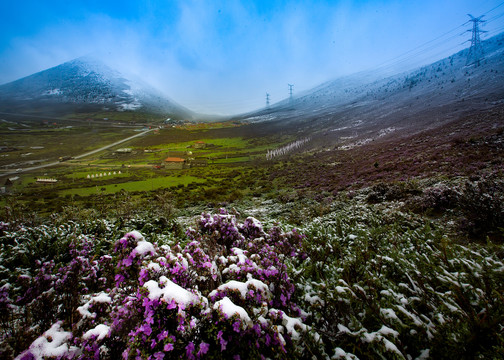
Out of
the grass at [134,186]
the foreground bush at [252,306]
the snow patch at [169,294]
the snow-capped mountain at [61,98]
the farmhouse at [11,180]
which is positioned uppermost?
the snow-capped mountain at [61,98]

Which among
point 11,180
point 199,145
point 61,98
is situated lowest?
point 11,180

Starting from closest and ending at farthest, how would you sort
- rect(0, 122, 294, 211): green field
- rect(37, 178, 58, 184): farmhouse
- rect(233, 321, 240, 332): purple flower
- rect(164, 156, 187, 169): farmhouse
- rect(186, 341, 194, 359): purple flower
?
rect(186, 341, 194, 359): purple flower → rect(233, 321, 240, 332): purple flower → rect(0, 122, 294, 211): green field → rect(37, 178, 58, 184): farmhouse → rect(164, 156, 187, 169): farmhouse

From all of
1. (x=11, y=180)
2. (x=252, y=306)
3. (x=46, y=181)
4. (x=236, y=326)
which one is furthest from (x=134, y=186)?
(x=236, y=326)

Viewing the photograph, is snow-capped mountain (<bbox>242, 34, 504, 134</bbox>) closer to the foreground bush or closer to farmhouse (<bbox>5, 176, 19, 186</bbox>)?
the foreground bush

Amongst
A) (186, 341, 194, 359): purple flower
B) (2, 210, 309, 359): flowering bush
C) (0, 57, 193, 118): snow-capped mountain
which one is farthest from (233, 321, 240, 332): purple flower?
(0, 57, 193, 118): snow-capped mountain

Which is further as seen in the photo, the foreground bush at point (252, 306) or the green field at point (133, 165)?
the green field at point (133, 165)

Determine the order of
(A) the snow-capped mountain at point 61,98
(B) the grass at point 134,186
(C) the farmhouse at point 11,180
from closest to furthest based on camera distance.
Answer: (B) the grass at point 134,186
(C) the farmhouse at point 11,180
(A) the snow-capped mountain at point 61,98

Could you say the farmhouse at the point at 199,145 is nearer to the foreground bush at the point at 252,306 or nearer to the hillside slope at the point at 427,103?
the hillside slope at the point at 427,103

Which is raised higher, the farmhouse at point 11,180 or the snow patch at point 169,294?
the farmhouse at point 11,180

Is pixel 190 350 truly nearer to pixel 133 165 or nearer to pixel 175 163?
pixel 175 163

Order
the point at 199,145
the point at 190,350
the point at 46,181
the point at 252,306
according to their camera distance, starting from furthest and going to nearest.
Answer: the point at 199,145 < the point at 46,181 < the point at 252,306 < the point at 190,350

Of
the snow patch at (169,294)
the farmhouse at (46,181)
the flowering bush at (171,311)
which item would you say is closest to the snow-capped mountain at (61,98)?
the farmhouse at (46,181)

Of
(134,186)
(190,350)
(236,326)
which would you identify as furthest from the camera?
(134,186)

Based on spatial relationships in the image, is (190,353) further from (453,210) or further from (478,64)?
(478,64)
